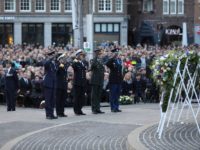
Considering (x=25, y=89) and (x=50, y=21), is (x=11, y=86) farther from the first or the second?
(x=50, y=21)

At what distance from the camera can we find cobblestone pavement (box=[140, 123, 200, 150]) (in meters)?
11.1

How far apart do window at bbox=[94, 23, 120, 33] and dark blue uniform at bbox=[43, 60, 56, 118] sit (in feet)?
147

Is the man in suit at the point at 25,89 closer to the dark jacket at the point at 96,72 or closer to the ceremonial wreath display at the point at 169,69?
the dark jacket at the point at 96,72

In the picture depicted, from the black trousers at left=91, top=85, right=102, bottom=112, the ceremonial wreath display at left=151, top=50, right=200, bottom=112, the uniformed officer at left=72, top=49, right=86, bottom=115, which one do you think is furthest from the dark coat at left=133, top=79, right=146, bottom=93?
the ceremonial wreath display at left=151, top=50, right=200, bottom=112

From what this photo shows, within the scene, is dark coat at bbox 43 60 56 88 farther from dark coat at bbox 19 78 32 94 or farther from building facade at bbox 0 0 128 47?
building facade at bbox 0 0 128 47

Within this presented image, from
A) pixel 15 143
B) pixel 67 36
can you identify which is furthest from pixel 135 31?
pixel 15 143

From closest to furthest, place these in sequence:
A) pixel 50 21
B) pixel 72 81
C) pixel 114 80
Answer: pixel 114 80
pixel 72 81
pixel 50 21

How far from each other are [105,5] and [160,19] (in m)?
6.09

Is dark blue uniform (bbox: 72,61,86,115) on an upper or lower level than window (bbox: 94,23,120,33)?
lower

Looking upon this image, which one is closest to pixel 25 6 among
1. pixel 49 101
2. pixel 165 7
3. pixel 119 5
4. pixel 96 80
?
pixel 119 5

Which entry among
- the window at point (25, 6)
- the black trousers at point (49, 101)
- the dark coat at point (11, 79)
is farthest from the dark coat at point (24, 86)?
the window at point (25, 6)

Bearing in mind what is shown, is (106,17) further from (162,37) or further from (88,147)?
(88,147)

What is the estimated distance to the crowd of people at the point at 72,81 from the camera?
17891mm

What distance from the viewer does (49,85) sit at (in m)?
17.5
